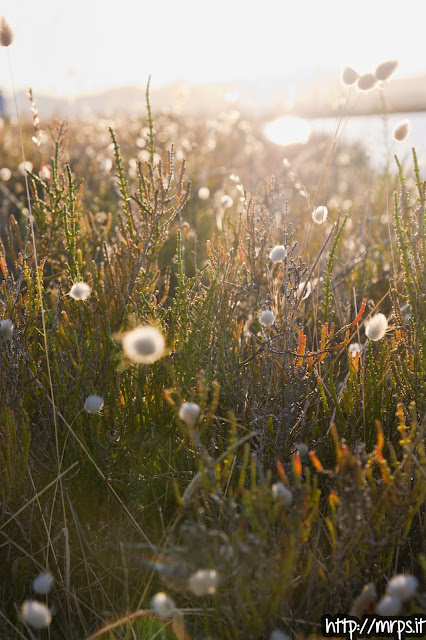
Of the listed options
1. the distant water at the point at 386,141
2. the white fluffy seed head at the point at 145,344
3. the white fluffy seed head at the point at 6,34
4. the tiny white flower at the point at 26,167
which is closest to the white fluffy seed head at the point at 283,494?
the white fluffy seed head at the point at 145,344

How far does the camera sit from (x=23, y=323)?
1623 millimetres

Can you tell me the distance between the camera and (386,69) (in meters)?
1.80

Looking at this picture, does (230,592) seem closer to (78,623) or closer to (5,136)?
(78,623)

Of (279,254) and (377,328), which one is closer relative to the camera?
(377,328)

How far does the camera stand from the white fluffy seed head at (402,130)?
1835 mm

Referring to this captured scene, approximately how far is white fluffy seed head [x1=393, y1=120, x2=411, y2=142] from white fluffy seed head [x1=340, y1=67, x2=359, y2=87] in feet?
0.68

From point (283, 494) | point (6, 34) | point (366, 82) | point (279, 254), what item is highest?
point (6, 34)

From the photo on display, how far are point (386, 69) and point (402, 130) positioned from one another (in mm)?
196

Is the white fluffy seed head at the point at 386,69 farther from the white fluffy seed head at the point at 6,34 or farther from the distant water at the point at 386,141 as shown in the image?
the white fluffy seed head at the point at 6,34

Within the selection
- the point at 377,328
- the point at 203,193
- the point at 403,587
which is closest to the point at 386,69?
the point at 377,328

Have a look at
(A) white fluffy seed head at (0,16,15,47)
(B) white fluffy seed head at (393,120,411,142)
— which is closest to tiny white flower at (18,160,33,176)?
(A) white fluffy seed head at (0,16,15,47)

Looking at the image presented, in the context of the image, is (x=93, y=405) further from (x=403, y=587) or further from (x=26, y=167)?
(x=26, y=167)

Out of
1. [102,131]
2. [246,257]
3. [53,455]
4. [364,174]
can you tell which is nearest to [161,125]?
[102,131]

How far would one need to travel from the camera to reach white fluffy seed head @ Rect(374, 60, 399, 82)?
70.9 inches
